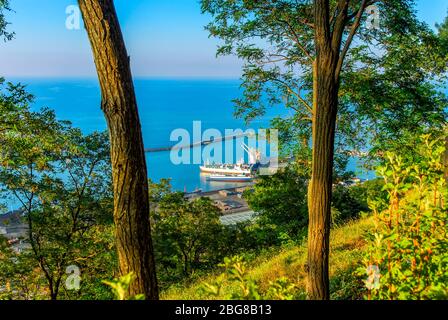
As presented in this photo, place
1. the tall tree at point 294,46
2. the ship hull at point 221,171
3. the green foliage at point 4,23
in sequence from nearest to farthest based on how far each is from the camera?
1. the green foliage at point 4,23
2. the tall tree at point 294,46
3. the ship hull at point 221,171

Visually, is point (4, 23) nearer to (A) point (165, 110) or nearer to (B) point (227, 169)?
(B) point (227, 169)

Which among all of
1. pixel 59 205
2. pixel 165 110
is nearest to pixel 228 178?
pixel 165 110

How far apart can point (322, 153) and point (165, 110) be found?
8755 centimetres

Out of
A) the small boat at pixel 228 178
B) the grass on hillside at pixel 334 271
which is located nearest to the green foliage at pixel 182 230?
the grass on hillside at pixel 334 271

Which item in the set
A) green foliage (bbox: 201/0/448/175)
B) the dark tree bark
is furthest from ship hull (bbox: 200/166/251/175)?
the dark tree bark

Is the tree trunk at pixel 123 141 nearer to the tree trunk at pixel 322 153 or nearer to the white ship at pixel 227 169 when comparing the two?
the tree trunk at pixel 322 153

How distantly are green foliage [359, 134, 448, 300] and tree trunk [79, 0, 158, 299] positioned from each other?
4.26ft

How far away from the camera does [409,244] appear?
194 cm

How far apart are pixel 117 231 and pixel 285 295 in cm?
125

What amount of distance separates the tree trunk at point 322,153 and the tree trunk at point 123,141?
1.37 m

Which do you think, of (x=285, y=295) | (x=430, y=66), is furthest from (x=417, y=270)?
(x=430, y=66)

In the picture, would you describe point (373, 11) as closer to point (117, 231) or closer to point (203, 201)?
point (117, 231)

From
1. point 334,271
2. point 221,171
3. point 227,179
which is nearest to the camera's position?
point 334,271

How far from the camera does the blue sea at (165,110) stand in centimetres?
4857
